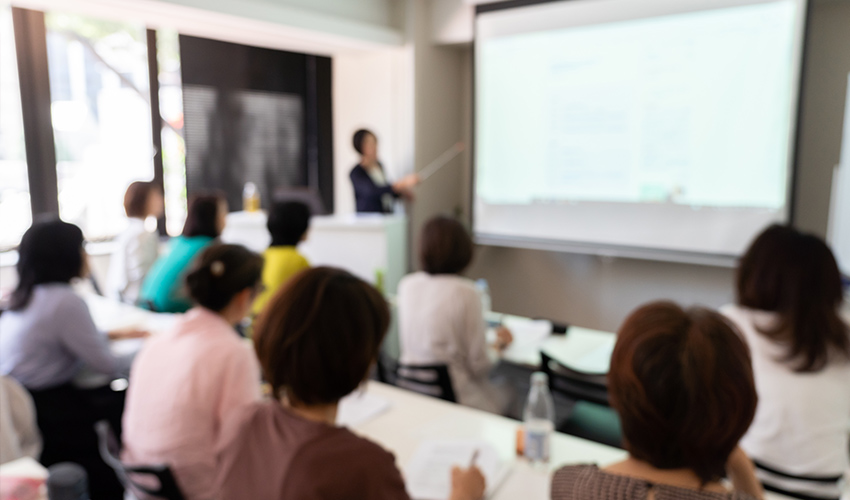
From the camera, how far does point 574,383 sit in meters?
2.13

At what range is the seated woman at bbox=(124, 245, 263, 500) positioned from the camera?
1603mm

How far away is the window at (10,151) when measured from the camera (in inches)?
161

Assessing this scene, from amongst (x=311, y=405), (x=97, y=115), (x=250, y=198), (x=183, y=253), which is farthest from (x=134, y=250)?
(x=311, y=405)

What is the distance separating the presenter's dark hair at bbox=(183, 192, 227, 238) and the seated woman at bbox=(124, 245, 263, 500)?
1689 mm

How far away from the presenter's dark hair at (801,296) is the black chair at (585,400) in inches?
23.0

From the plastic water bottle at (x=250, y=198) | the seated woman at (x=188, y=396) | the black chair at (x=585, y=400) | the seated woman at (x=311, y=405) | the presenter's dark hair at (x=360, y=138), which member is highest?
the presenter's dark hair at (x=360, y=138)

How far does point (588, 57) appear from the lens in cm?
388

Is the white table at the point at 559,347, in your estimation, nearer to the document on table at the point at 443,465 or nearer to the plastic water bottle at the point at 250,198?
the document on table at the point at 443,465

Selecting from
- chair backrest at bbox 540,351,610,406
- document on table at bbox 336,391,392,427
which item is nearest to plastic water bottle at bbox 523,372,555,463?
chair backrest at bbox 540,351,610,406

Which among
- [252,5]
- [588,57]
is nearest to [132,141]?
[252,5]

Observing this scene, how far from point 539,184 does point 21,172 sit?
3815mm

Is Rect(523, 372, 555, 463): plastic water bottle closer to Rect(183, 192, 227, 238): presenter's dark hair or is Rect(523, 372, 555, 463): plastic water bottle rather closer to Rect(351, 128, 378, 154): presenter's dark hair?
Rect(183, 192, 227, 238): presenter's dark hair

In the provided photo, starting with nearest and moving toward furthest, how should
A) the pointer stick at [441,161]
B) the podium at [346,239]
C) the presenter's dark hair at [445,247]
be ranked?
the presenter's dark hair at [445,247] < the podium at [346,239] < the pointer stick at [441,161]

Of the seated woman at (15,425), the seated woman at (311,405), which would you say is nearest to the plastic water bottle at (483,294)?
the seated woman at (311,405)
